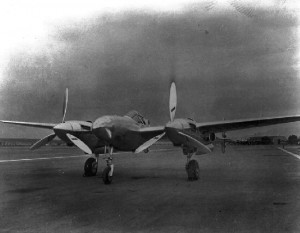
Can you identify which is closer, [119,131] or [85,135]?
[119,131]

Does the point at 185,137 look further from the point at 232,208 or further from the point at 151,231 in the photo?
the point at 151,231

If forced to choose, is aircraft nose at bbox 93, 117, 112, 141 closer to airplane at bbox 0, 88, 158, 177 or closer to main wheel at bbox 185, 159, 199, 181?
airplane at bbox 0, 88, 158, 177

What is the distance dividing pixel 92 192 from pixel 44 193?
1.55 meters

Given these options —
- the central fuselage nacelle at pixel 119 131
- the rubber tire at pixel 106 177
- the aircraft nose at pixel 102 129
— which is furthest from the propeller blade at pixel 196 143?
the rubber tire at pixel 106 177

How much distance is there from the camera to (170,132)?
14.1 meters

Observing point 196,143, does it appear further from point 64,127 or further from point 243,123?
point 64,127

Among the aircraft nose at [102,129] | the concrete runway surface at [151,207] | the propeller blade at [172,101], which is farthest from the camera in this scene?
the propeller blade at [172,101]

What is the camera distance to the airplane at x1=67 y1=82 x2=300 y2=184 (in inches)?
551

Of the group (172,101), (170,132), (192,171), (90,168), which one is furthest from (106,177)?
(172,101)

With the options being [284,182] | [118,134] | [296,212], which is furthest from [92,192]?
[284,182]

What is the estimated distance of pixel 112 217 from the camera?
7.71 m

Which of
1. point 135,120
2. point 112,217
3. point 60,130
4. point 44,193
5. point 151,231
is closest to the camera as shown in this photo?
point 151,231

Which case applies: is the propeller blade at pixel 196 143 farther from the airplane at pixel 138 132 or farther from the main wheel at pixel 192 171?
the main wheel at pixel 192 171

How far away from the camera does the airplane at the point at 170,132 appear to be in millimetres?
14003
